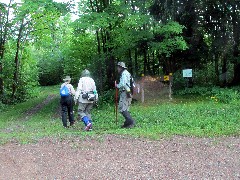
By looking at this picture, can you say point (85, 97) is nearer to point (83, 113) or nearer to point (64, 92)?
point (83, 113)

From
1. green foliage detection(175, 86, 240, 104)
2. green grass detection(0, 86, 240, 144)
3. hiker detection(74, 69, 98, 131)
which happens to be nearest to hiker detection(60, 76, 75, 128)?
green grass detection(0, 86, 240, 144)

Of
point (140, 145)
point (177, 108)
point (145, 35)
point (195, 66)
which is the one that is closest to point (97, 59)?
point (145, 35)

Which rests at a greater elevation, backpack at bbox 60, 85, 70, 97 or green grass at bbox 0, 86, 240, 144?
backpack at bbox 60, 85, 70, 97

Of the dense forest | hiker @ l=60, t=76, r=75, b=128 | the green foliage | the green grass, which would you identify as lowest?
the green grass

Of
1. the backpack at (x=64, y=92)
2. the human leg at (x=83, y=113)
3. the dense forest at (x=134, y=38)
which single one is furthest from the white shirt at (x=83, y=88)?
the dense forest at (x=134, y=38)

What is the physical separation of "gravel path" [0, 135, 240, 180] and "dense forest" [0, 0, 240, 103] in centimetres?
832

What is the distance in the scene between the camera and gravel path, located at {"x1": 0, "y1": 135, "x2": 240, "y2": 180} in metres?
5.87

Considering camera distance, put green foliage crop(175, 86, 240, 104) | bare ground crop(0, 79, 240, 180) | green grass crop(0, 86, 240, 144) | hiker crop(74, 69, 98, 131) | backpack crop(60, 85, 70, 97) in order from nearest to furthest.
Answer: bare ground crop(0, 79, 240, 180) < green grass crop(0, 86, 240, 144) < hiker crop(74, 69, 98, 131) < backpack crop(60, 85, 70, 97) < green foliage crop(175, 86, 240, 104)

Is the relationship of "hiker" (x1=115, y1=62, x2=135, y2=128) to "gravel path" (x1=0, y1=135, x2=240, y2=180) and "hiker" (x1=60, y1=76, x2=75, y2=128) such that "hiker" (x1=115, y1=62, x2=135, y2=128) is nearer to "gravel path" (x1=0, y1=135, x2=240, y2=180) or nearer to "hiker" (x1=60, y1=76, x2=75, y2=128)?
"gravel path" (x1=0, y1=135, x2=240, y2=180)

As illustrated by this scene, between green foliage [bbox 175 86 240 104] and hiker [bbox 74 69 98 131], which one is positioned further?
green foliage [bbox 175 86 240 104]

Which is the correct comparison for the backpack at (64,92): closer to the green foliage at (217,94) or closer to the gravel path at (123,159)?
the gravel path at (123,159)

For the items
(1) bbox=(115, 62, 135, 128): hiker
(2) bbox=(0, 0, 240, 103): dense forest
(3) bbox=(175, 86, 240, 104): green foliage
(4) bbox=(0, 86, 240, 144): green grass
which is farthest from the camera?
(2) bbox=(0, 0, 240, 103): dense forest

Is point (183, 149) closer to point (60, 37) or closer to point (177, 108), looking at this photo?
point (177, 108)

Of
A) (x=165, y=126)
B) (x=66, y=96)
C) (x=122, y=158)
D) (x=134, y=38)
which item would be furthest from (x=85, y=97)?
(x=134, y=38)
